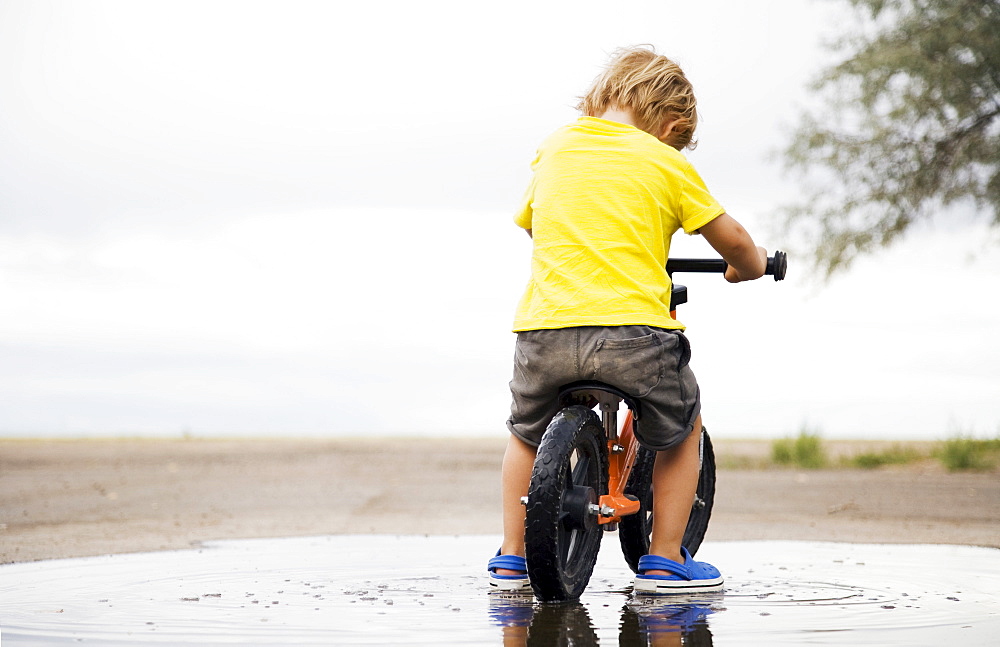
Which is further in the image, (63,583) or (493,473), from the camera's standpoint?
(493,473)

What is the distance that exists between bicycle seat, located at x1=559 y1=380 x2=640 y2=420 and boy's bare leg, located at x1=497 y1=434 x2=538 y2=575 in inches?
8.3

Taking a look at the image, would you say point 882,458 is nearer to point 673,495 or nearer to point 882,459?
point 882,459

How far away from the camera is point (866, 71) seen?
13938mm

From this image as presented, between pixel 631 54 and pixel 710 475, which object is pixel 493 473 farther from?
pixel 631 54

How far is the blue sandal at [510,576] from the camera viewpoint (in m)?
3.75

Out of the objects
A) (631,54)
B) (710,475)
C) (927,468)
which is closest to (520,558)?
(710,475)

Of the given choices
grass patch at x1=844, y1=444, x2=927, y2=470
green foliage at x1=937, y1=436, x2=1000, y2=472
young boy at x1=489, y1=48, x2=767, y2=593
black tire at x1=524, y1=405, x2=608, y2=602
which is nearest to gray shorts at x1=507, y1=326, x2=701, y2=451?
young boy at x1=489, y1=48, x2=767, y2=593

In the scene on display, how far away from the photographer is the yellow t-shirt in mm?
3570

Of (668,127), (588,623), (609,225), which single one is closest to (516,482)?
(588,623)

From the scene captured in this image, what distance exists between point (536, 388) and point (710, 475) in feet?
3.72

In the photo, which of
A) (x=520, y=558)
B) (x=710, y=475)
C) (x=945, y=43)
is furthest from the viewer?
(x=945, y=43)

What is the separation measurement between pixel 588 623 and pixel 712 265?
139cm

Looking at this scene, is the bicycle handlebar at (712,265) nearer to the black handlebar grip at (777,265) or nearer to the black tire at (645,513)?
the black handlebar grip at (777,265)

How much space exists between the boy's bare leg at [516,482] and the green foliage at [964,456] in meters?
9.44
